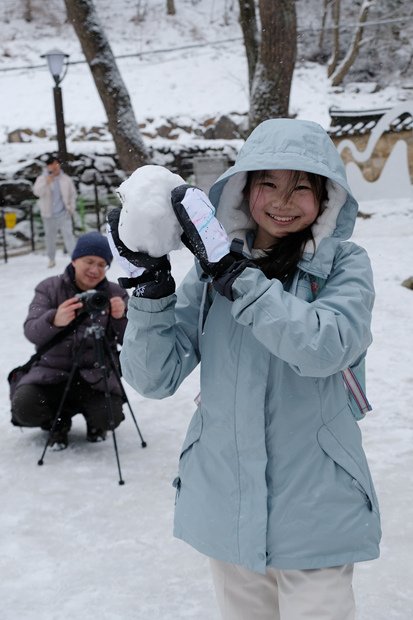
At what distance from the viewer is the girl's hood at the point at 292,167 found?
6.08 feet

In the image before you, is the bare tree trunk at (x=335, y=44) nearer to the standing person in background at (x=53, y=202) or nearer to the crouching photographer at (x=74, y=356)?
the standing person in background at (x=53, y=202)

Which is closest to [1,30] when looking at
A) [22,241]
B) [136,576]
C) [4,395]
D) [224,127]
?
[224,127]

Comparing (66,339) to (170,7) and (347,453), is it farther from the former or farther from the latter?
(170,7)

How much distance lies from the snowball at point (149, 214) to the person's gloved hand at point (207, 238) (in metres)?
0.03

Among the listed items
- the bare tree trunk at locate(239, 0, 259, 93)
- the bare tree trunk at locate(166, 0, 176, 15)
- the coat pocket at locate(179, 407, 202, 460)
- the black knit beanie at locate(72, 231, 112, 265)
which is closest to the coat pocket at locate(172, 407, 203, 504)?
Result: the coat pocket at locate(179, 407, 202, 460)

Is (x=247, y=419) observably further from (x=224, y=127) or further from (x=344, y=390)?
(x=224, y=127)

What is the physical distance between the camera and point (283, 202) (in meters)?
1.93

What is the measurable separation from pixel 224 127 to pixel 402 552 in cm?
2174

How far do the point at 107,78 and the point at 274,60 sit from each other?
8.82 ft

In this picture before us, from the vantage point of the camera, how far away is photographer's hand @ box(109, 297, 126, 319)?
4609mm

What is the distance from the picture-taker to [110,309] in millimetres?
4641

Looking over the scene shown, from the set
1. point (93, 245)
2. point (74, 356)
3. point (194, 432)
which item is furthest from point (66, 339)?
point (194, 432)

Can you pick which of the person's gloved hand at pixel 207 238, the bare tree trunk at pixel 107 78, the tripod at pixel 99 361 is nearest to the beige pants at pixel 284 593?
the person's gloved hand at pixel 207 238

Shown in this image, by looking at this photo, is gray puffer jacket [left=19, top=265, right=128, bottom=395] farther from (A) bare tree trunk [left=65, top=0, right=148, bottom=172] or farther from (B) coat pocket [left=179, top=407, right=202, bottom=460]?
(A) bare tree trunk [left=65, top=0, right=148, bottom=172]
